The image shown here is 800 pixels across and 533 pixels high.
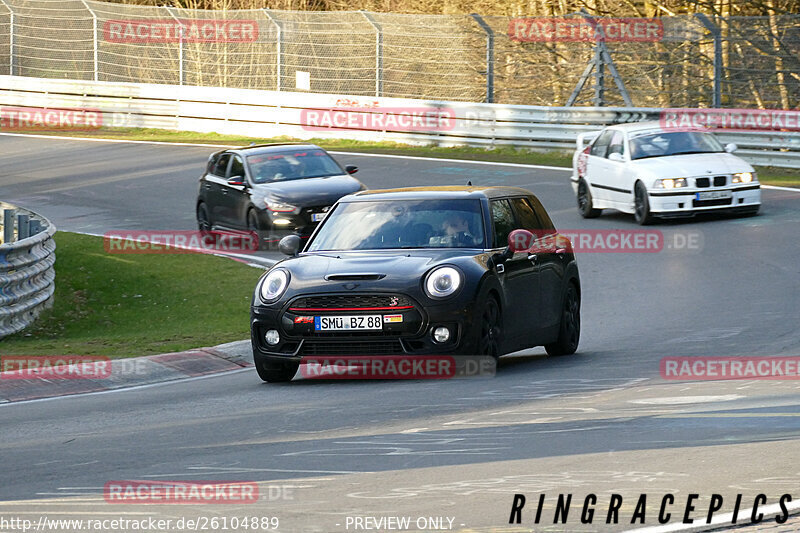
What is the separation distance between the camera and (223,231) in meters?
22.0

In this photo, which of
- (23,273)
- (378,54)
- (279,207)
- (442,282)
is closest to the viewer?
(442,282)

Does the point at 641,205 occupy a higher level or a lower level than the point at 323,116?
lower

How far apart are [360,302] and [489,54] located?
23775mm

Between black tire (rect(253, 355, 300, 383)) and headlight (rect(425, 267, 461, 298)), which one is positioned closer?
headlight (rect(425, 267, 461, 298))

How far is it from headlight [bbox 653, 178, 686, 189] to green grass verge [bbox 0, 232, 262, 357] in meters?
6.23

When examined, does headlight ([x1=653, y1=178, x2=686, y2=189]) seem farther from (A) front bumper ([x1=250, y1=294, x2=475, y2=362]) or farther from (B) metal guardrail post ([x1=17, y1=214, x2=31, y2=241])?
(A) front bumper ([x1=250, y1=294, x2=475, y2=362])

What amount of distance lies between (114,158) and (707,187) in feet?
53.9

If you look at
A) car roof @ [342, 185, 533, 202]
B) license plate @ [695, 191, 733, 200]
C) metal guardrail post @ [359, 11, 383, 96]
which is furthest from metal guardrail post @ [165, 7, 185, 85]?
car roof @ [342, 185, 533, 202]

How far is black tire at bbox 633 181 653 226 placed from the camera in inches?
832

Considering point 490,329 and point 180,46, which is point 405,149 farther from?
point 490,329

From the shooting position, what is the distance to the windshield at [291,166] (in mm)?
21672

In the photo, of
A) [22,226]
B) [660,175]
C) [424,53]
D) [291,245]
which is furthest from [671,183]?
[424,53]

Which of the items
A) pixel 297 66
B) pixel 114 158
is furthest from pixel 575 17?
pixel 114 158

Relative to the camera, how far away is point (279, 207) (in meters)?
20.6
